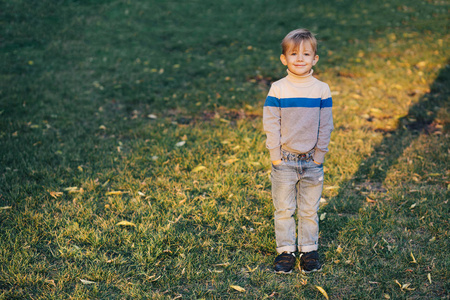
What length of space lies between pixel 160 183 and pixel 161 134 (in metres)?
1.20

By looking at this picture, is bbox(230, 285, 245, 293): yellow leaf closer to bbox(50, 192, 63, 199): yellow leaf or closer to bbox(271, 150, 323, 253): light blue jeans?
bbox(271, 150, 323, 253): light blue jeans

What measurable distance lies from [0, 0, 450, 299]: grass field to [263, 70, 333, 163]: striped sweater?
0.92 metres

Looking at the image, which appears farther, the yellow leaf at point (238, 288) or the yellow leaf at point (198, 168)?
the yellow leaf at point (198, 168)

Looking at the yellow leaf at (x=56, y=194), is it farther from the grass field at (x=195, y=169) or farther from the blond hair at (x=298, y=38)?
the blond hair at (x=298, y=38)

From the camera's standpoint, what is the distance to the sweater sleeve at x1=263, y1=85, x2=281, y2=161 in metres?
2.64

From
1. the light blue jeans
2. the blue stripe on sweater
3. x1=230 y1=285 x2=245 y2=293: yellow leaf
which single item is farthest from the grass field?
the blue stripe on sweater

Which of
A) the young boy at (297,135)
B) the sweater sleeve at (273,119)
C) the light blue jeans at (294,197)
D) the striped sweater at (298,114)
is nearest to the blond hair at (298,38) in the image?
the young boy at (297,135)

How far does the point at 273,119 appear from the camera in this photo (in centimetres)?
264

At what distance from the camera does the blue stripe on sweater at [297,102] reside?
261 centimetres

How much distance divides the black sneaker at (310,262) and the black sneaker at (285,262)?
0.08 metres

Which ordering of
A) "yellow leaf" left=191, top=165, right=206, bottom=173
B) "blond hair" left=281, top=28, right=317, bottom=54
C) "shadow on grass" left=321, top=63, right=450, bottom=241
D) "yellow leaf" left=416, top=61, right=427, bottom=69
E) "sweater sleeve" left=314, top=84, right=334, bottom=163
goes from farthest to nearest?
"yellow leaf" left=416, top=61, right=427, bottom=69 → "yellow leaf" left=191, top=165, right=206, bottom=173 → "shadow on grass" left=321, top=63, right=450, bottom=241 → "sweater sleeve" left=314, top=84, right=334, bottom=163 → "blond hair" left=281, top=28, right=317, bottom=54

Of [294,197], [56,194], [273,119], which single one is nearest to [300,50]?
[273,119]

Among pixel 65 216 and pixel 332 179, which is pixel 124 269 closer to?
pixel 65 216

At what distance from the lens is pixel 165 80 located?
6770 mm
